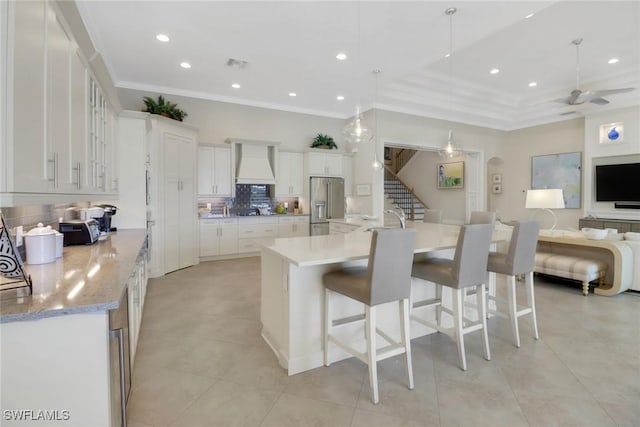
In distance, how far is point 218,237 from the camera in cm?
574

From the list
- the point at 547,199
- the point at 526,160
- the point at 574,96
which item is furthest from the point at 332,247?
the point at 526,160

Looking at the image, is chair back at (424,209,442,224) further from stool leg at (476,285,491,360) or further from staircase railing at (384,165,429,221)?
staircase railing at (384,165,429,221)

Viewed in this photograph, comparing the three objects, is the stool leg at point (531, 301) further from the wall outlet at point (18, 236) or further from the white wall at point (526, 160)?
the white wall at point (526, 160)

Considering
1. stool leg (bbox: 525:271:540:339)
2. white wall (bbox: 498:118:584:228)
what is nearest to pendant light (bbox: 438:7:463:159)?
stool leg (bbox: 525:271:540:339)

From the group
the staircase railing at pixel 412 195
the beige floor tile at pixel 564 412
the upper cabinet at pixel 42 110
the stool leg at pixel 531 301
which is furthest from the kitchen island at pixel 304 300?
the staircase railing at pixel 412 195

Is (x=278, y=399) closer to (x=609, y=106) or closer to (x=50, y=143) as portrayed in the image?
(x=50, y=143)

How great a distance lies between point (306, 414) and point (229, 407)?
0.48m

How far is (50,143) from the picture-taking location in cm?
157

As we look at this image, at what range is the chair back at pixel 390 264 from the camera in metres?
1.88

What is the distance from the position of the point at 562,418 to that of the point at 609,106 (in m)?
7.16

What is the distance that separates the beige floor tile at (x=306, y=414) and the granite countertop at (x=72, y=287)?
44.4 inches

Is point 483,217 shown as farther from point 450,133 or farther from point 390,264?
point 390,264

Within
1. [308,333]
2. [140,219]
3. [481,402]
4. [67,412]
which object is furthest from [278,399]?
[140,219]

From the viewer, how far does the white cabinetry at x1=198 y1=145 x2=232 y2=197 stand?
5.72m
